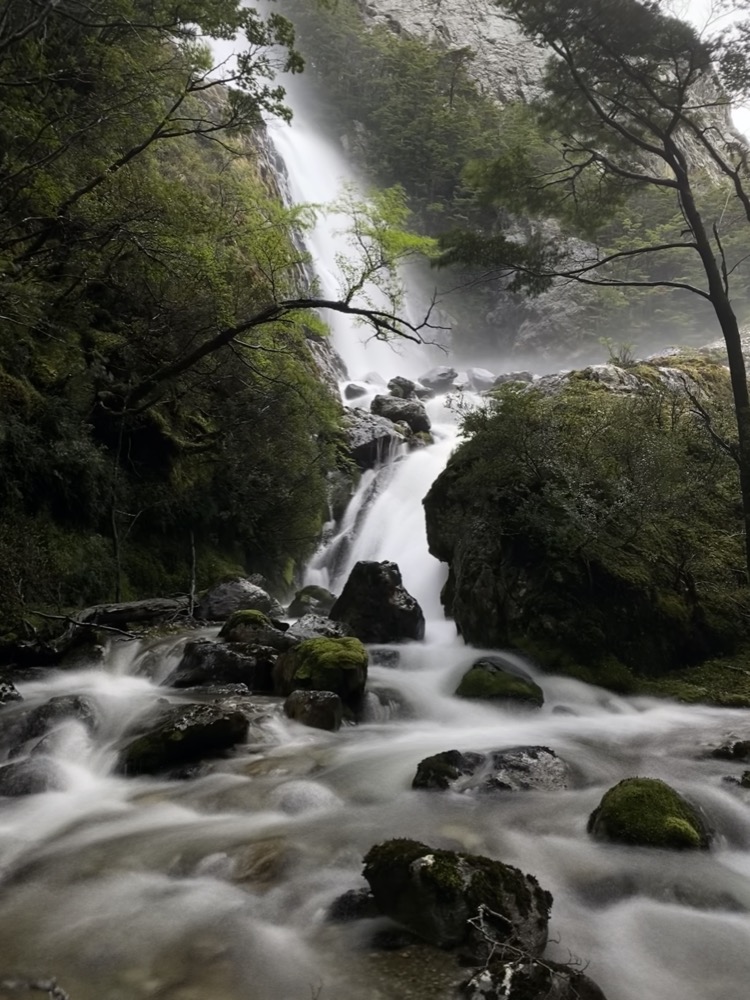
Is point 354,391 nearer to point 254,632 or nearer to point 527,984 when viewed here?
point 254,632

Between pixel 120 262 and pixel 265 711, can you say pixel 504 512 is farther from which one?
pixel 120 262

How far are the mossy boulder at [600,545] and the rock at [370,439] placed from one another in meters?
9.38

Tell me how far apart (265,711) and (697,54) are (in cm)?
1062

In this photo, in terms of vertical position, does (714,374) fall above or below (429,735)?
above

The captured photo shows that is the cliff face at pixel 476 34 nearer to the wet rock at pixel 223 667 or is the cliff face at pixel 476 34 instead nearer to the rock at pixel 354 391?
the rock at pixel 354 391

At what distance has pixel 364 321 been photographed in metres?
9.91

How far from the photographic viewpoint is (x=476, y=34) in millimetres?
55500

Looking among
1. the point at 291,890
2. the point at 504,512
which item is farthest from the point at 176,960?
the point at 504,512

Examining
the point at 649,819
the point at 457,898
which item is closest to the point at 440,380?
the point at 649,819

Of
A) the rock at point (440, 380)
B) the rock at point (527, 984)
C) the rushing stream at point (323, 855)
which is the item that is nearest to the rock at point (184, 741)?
the rushing stream at point (323, 855)

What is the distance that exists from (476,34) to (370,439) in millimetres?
53136

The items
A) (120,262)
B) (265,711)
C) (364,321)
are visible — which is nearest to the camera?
(265,711)

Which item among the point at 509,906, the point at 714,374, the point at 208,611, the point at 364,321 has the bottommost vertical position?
the point at 509,906

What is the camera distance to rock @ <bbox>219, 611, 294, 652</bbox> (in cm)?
929
